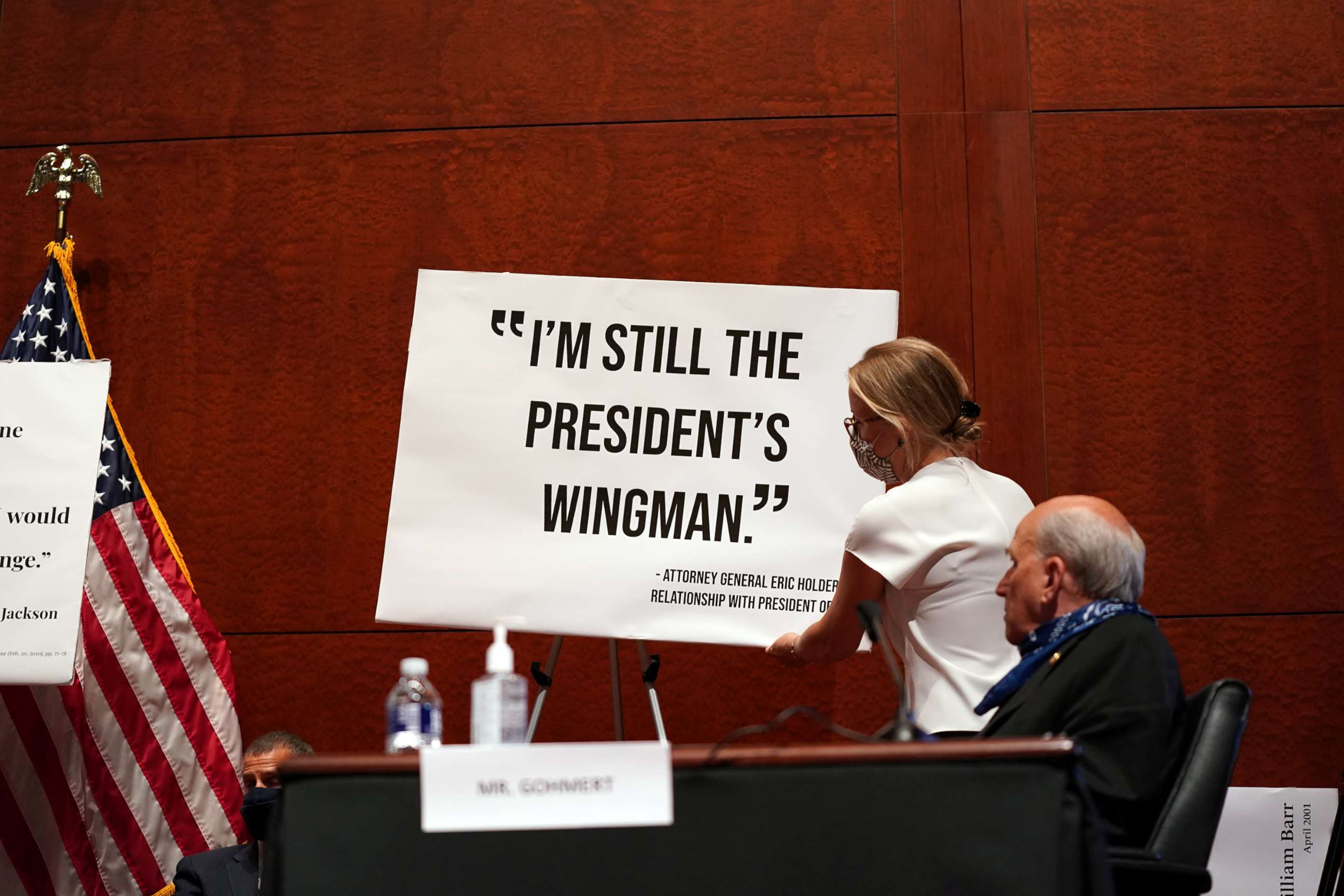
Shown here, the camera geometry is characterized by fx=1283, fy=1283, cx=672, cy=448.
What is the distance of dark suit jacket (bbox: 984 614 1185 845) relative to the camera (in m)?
1.75

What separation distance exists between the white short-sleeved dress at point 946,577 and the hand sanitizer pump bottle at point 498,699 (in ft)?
3.19

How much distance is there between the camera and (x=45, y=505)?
3.19m

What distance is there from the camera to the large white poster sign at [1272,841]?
3.32 meters

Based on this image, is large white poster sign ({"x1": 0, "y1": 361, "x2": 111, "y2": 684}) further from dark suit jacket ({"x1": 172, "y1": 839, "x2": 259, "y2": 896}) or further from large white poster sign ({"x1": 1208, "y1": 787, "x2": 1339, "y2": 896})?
large white poster sign ({"x1": 1208, "y1": 787, "x2": 1339, "y2": 896})

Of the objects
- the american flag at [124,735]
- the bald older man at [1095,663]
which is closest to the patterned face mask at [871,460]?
the bald older man at [1095,663]

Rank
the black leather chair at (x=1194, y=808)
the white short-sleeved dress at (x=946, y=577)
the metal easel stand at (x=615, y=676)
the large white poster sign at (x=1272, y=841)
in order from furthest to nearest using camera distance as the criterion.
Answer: the large white poster sign at (x=1272, y=841), the metal easel stand at (x=615, y=676), the white short-sleeved dress at (x=946, y=577), the black leather chair at (x=1194, y=808)

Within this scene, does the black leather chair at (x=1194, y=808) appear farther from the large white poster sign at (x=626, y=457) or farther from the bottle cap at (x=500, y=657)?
the large white poster sign at (x=626, y=457)

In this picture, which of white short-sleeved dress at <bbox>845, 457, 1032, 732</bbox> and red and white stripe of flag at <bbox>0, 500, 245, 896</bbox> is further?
red and white stripe of flag at <bbox>0, 500, 245, 896</bbox>

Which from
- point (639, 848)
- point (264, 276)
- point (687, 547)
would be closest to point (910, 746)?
point (639, 848)

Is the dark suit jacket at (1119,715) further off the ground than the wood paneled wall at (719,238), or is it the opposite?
the wood paneled wall at (719,238)

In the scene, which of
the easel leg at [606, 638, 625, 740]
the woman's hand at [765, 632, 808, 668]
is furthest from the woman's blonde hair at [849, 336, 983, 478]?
the easel leg at [606, 638, 625, 740]

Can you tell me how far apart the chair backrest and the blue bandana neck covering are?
20 centimetres

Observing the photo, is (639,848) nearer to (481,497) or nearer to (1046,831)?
(1046,831)

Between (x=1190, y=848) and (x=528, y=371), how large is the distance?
2.01 m
